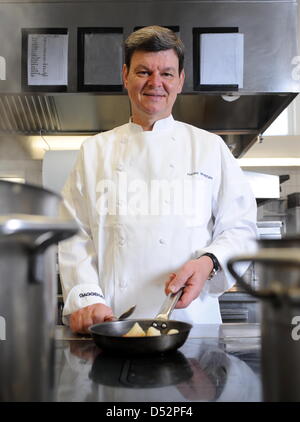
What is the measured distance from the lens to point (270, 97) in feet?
5.27

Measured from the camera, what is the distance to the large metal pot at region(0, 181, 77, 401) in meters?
0.29

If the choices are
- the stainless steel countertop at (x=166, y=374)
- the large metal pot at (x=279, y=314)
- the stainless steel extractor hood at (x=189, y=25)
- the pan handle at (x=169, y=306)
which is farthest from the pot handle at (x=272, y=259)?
the stainless steel extractor hood at (x=189, y=25)

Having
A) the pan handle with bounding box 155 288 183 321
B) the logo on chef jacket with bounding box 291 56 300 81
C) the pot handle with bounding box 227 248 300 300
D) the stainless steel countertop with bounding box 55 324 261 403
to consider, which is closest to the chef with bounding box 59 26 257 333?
the pan handle with bounding box 155 288 183 321

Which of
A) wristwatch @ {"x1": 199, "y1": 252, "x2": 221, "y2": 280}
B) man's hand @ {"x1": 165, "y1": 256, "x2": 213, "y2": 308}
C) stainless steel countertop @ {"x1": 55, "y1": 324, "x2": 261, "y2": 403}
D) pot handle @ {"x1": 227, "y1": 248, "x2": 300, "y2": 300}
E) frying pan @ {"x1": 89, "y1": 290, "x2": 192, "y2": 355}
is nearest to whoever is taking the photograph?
pot handle @ {"x1": 227, "y1": 248, "x2": 300, "y2": 300}

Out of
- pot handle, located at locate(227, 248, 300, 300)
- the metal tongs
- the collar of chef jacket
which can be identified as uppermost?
the collar of chef jacket

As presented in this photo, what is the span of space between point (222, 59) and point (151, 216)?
804 millimetres

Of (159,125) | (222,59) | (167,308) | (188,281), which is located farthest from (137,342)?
(222,59)

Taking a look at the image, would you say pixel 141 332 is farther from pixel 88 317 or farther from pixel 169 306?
pixel 88 317

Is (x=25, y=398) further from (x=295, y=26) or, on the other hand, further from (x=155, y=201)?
(x=295, y=26)

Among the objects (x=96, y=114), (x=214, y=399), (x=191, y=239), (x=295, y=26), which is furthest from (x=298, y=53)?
(x=214, y=399)

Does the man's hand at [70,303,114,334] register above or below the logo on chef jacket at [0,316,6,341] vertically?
below

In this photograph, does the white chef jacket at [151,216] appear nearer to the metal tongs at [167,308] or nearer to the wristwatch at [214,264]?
the wristwatch at [214,264]

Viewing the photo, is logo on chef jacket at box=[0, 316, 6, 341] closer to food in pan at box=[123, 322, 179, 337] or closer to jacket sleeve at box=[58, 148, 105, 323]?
food in pan at box=[123, 322, 179, 337]

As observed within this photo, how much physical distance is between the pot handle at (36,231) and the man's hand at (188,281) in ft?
1.72
